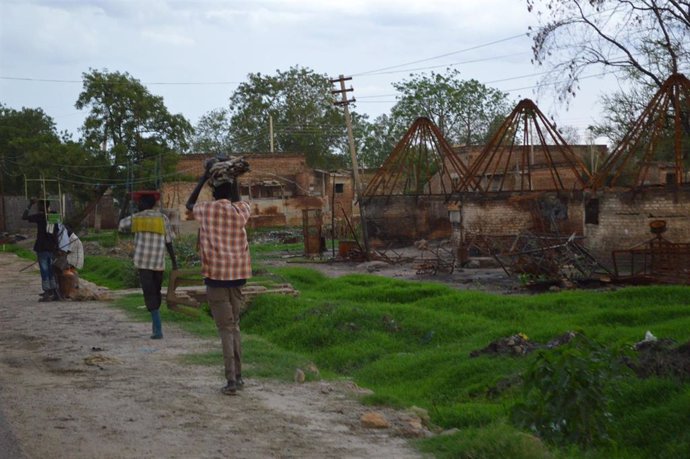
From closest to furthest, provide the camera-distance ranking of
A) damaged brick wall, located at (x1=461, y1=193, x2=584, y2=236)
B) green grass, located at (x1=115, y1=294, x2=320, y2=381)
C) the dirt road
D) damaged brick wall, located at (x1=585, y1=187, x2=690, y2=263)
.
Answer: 1. the dirt road
2. green grass, located at (x1=115, y1=294, x2=320, y2=381)
3. damaged brick wall, located at (x1=585, y1=187, x2=690, y2=263)
4. damaged brick wall, located at (x1=461, y1=193, x2=584, y2=236)

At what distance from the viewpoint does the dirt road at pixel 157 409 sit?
604 centimetres

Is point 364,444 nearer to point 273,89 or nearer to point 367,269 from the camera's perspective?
point 367,269

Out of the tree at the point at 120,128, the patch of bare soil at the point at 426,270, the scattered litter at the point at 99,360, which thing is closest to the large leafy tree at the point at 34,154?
the tree at the point at 120,128

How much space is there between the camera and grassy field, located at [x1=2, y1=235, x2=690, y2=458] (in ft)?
21.4

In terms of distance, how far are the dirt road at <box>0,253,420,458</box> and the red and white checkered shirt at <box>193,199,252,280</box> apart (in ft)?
3.60

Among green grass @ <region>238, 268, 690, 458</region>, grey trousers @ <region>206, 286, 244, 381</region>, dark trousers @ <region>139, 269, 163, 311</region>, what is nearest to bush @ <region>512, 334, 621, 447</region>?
green grass @ <region>238, 268, 690, 458</region>

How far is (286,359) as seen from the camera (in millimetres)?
9914

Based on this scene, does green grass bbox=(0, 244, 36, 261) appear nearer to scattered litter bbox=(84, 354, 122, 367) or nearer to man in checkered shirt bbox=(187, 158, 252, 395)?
scattered litter bbox=(84, 354, 122, 367)

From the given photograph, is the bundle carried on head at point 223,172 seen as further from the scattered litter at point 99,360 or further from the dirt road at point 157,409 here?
the scattered litter at point 99,360

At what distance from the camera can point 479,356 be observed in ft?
33.9

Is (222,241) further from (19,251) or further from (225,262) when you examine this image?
(19,251)

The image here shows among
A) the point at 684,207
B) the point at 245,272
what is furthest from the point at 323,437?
the point at 684,207

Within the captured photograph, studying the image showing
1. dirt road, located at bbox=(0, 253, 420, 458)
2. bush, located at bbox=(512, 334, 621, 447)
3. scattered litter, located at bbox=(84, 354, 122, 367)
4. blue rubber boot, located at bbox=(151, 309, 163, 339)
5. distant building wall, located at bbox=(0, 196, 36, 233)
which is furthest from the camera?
distant building wall, located at bbox=(0, 196, 36, 233)

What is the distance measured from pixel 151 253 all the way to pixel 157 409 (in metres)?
4.72
